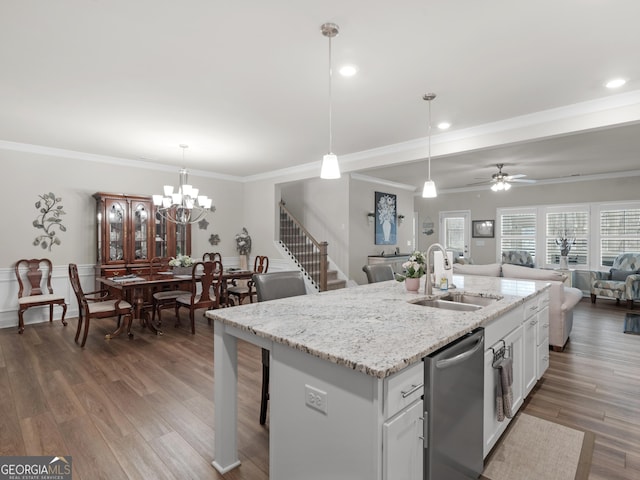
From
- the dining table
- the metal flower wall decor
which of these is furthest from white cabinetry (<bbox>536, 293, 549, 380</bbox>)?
the metal flower wall decor

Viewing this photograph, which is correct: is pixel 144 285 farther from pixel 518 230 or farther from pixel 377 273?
pixel 518 230

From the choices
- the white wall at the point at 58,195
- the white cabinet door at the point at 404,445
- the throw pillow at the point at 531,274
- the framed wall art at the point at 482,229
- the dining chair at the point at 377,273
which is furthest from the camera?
the framed wall art at the point at 482,229

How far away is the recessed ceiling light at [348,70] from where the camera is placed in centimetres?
278

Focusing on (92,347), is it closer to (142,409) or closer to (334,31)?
(142,409)

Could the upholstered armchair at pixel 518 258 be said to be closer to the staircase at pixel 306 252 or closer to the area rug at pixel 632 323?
the area rug at pixel 632 323

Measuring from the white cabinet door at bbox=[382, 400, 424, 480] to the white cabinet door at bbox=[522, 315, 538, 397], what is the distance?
5.36 ft

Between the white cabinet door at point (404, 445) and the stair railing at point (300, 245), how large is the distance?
5310 millimetres

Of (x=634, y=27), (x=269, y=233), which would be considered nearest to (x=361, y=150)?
(x=269, y=233)

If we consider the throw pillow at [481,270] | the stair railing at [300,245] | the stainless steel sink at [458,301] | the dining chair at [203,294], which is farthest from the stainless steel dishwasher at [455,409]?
the stair railing at [300,245]

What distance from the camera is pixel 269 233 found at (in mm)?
7230

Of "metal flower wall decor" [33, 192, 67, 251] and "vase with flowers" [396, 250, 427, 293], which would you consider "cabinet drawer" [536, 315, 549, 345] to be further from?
"metal flower wall decor" [33, 192, 67, 251]

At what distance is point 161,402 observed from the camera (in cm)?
271

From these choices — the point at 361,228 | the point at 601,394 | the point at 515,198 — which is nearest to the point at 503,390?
the point at 601,394

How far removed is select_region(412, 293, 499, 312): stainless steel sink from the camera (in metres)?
2.46
